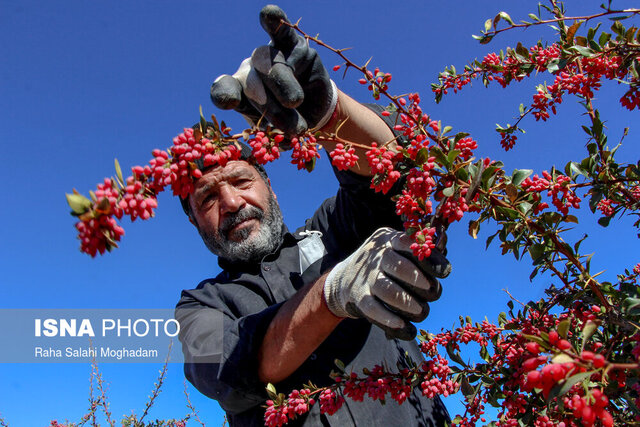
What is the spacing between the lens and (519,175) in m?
1.47

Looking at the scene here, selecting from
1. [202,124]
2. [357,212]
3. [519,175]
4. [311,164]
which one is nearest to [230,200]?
[357,212]

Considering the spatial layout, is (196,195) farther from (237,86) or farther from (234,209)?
(237,86)

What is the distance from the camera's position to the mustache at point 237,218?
337cm

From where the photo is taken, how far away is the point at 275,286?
3.06 m

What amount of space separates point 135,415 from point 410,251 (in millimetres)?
6170

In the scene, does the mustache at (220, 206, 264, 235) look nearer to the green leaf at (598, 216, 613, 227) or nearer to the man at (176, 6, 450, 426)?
the man at (176, 6, 450, 426)

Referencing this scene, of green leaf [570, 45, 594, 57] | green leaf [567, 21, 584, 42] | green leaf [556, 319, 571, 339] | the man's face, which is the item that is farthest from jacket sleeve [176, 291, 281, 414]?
green leaf [567, 21, 584, 42]

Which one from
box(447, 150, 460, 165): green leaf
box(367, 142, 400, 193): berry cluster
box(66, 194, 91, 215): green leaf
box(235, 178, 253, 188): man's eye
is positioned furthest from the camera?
box(235, 178, 253, 188): man's eye

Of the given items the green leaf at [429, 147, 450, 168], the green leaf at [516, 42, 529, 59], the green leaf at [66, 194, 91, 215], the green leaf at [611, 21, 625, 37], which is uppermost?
the green leaf at [516, 42, 529, 59]

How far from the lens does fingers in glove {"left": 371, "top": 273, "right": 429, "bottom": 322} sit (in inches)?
65.6

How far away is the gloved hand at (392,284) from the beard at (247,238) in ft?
5.36

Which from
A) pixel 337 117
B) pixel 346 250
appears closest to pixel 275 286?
pixel 346 250

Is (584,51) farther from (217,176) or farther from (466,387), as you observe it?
(217,176)

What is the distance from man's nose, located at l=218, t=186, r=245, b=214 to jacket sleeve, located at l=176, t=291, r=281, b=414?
86 cm
